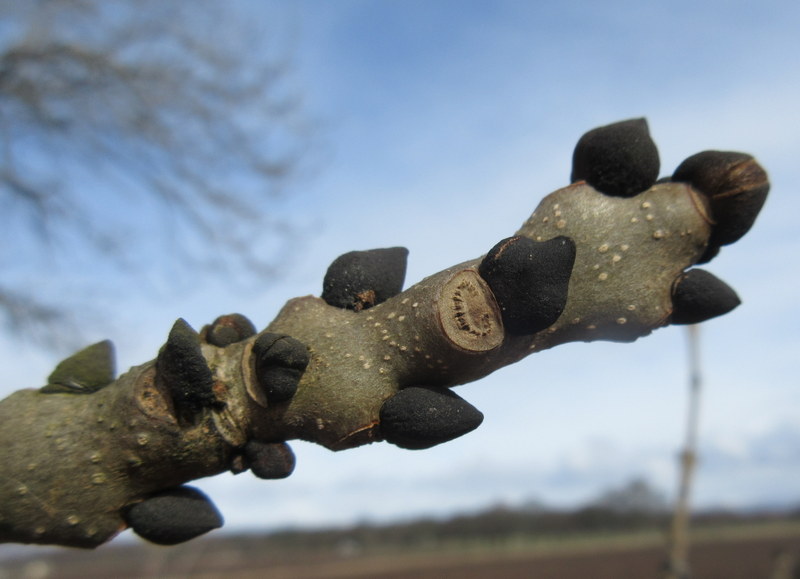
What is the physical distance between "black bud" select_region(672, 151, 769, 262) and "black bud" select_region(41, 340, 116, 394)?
1.29 metres

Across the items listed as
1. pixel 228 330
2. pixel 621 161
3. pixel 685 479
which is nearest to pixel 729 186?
pixel 621 161

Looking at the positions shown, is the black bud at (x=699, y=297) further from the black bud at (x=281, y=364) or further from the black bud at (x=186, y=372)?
the black bud at (x=186, y=372)

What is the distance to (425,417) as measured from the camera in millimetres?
1194

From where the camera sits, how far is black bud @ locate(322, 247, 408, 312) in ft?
4.43

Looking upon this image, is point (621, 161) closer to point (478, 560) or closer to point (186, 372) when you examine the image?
point (186, 372)

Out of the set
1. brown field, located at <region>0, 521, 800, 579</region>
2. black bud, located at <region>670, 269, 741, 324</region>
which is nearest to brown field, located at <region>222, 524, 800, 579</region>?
brown field, located at <region>0, 521, 800, 579</region>

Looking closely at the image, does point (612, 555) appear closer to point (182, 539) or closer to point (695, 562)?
point (695, 562)

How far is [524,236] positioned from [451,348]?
249 mm

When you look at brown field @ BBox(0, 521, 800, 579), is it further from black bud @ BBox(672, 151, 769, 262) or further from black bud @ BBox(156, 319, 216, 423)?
black bud @ BBox(156, 319, 216, 423)

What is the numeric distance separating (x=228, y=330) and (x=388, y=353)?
0.35 m

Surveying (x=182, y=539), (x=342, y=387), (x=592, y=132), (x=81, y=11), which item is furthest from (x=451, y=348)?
(x=81, y=11)

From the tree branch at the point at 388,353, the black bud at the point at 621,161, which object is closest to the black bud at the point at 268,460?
the tree branch at the point at 388,353

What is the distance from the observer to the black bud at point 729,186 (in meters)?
1.20

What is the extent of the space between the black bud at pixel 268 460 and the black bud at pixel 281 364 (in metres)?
0.14
